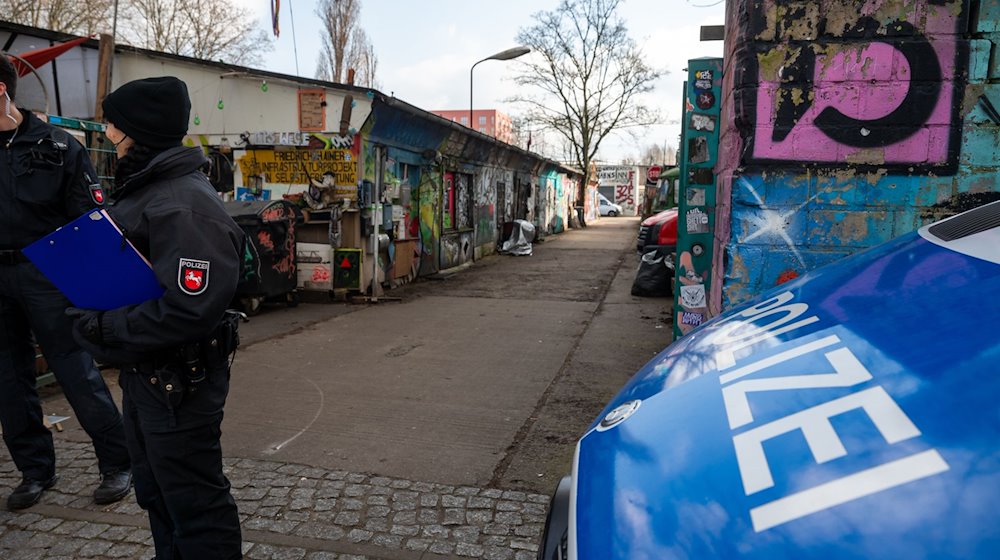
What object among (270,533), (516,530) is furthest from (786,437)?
(270,533)

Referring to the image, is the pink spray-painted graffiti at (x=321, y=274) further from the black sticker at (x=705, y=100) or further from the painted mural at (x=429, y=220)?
the black sticker at (x=705, y=100)

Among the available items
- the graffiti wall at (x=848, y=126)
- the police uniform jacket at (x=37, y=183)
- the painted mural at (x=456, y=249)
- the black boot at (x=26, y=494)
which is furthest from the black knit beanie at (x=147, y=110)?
the painted mural at (x=456, y=249)

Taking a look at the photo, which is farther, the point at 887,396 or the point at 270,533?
the point at 270,533

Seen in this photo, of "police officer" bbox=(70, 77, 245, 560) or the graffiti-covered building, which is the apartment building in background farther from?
"police officer" bbox=(70, 77, 245, 560)

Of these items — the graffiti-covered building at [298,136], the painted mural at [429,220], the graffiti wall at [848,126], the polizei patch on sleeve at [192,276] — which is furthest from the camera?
the painted mural at [429,220]

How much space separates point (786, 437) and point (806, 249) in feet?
10.6

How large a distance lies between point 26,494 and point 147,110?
7.31ft

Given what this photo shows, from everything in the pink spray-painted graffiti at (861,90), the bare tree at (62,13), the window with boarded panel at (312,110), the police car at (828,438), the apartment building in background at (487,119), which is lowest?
the police car at (828,438)

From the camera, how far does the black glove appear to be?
2096 millimetres

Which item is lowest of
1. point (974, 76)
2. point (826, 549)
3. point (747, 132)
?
point (826, 549)

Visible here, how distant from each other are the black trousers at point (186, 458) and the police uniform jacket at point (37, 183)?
1459 millimetres

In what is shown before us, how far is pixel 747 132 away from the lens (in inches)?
161

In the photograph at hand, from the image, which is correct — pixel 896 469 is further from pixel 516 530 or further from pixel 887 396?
pixel 516 530

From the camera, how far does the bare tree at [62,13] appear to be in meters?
20.3
